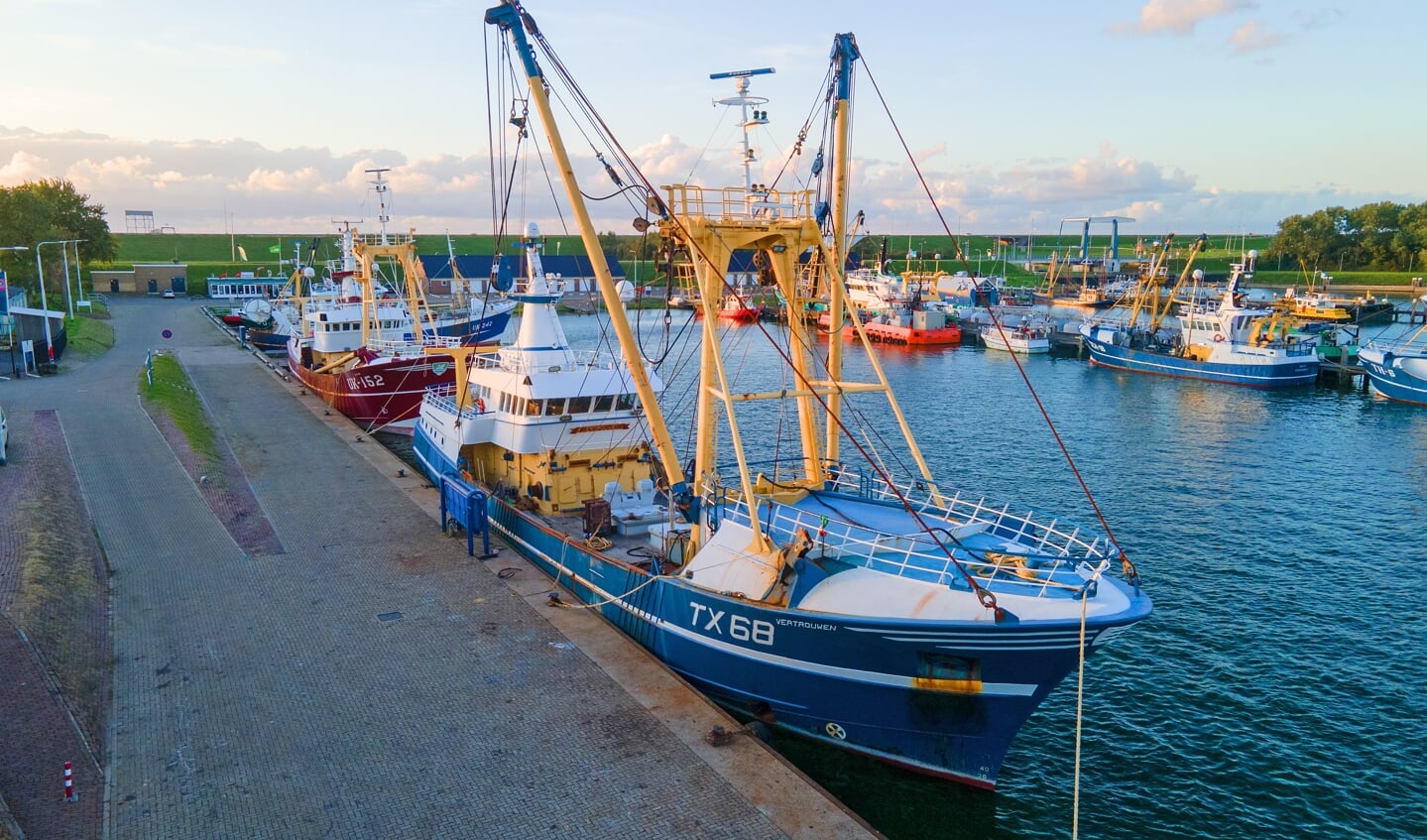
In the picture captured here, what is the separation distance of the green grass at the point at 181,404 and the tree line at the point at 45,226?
22959 mm

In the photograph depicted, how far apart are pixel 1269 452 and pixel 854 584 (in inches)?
1271

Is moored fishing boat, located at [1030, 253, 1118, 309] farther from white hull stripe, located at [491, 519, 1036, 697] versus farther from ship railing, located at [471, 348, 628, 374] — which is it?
white hull stripe, located at [491, 519, 1036, 697]

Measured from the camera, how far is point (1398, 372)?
4959 cm

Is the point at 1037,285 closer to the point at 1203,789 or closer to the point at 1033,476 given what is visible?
the point at 1033,476

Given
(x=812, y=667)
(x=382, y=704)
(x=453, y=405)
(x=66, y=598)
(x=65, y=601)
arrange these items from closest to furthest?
(x=812, y=667), (x=382, y=704), (x=65, y=601), (x=66, y=598), (x=453, y=405)

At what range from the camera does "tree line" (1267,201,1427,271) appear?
12050cm

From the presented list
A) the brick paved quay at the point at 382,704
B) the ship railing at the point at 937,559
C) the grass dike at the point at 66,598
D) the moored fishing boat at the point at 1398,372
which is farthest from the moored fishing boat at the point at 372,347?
the moored fishing boat at the point at 1398,372

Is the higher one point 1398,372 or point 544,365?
point 544,365

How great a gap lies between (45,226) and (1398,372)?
314 feet

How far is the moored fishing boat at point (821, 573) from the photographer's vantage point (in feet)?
40.7

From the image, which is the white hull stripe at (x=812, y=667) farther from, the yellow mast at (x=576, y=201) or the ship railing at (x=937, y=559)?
the yellow mast at (x=576, y=201)

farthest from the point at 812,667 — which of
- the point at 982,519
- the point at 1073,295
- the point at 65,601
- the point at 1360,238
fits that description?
the point at 1360,238

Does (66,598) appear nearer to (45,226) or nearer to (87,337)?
(87,337)

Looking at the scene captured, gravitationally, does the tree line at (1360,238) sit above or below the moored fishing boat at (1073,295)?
above
